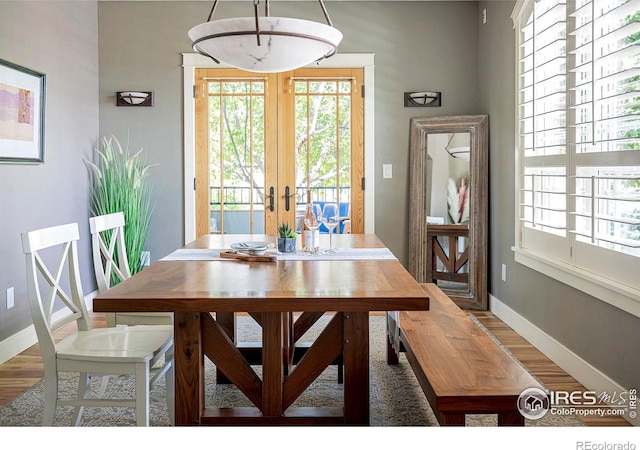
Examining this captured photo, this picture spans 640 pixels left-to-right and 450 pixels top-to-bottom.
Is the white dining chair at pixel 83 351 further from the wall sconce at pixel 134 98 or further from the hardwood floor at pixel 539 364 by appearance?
the wall sconce at pixel 134 98

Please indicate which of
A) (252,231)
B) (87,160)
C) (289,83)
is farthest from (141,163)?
(289,83)

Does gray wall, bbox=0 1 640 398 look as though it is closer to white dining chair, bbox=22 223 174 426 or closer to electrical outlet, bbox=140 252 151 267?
electrical outlet, bbox=140 252 151 267

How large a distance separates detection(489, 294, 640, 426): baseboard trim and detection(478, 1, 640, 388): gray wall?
36 mm

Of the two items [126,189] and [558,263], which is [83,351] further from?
[126,189]

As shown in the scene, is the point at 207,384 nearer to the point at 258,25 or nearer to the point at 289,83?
the point at 258,25

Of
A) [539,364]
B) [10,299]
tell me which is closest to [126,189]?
[10,299]

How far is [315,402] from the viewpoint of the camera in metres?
3.03

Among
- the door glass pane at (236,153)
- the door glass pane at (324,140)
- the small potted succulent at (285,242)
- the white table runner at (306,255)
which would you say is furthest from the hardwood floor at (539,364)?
the door glass pane at (236,153)

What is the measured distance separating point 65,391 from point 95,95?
3.03 m

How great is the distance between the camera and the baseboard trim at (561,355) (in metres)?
3.01

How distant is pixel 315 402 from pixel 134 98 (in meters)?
3.52

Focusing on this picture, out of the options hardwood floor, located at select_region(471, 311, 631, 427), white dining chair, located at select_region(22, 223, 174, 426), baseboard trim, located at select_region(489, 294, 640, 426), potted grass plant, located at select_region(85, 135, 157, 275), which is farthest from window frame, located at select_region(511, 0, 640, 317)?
potted grass plant, located at select_region(85, 135, 157, 275)

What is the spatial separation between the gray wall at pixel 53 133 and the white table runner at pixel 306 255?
4.68 feet
